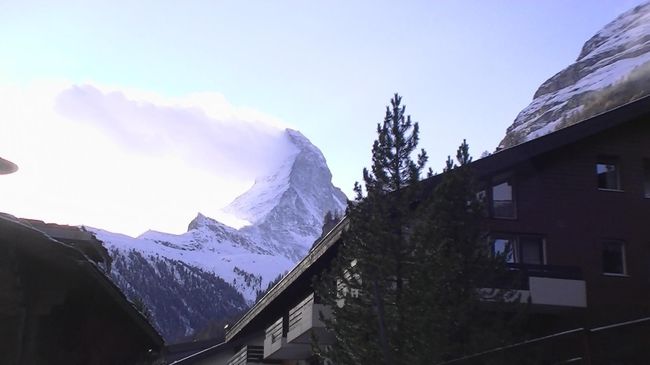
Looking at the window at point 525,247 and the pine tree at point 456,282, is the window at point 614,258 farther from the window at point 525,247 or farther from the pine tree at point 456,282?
the pine tree at point 456,282

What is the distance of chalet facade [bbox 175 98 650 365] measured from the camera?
21.7 m

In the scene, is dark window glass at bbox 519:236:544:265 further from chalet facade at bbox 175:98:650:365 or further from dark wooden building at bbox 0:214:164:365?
dark wooden building at bbox 0:214:164:365

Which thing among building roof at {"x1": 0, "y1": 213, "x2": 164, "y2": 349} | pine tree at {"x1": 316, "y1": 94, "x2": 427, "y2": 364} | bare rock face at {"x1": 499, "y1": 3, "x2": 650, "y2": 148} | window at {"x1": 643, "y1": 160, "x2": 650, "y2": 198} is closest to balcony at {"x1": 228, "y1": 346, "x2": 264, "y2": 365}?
window at {"x1": 643, "y1": 160, "x2": 650, "y2": 198}

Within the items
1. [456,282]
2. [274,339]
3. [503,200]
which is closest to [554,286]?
[503,200]

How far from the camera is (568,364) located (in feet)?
30.5

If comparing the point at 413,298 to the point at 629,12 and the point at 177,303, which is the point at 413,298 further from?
the point at 177,303

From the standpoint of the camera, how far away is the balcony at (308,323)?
2136 cm

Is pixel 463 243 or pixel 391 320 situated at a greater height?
pixel 463 243

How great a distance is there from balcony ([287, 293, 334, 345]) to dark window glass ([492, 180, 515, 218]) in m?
5.31

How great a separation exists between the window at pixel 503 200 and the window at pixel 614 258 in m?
2.75

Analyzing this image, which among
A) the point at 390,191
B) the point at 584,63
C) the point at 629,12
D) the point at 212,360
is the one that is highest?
the point at 629,12

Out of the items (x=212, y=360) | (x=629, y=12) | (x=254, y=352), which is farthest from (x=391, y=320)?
(x=629, y=12)

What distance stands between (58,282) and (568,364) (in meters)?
5.90

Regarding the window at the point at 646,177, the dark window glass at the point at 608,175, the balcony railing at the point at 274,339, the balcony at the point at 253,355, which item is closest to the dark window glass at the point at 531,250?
the dark window glass at the point at 608,175
